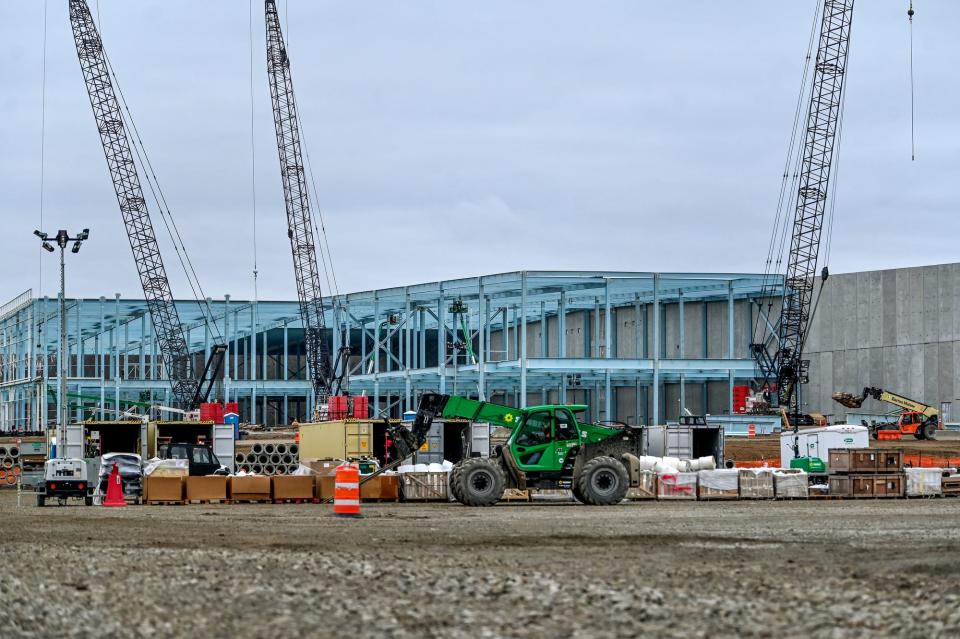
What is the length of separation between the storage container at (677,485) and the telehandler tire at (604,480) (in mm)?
4889

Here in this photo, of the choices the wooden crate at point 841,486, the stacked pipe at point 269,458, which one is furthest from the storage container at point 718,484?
the stacked pipe at point 269,458

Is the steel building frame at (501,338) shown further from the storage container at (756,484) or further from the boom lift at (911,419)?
the storage container at (756,484)

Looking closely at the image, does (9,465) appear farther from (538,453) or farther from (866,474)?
(866,474)

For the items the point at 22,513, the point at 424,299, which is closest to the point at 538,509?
the point at 22,513

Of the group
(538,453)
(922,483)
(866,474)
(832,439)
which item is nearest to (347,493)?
(538,453)

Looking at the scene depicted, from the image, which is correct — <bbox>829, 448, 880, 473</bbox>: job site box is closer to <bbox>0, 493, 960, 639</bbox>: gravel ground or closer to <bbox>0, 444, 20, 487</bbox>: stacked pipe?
<bbox>0, 493, 960, 639</bbox>: gravel ground

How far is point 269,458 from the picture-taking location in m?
59.5

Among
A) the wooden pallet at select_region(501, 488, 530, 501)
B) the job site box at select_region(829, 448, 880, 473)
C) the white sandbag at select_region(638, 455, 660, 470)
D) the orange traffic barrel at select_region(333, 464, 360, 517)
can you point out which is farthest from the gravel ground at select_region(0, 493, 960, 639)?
the white sandbag at select_region(638, 455, 660, 470)

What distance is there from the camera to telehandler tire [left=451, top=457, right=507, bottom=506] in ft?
110

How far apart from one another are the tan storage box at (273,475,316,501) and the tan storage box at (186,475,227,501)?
1294 millimetres

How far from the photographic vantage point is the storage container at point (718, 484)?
127 ft

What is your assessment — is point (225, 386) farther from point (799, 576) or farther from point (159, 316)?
point (799, 576)

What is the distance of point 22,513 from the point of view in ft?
107

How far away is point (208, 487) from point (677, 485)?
1179 centimetres
